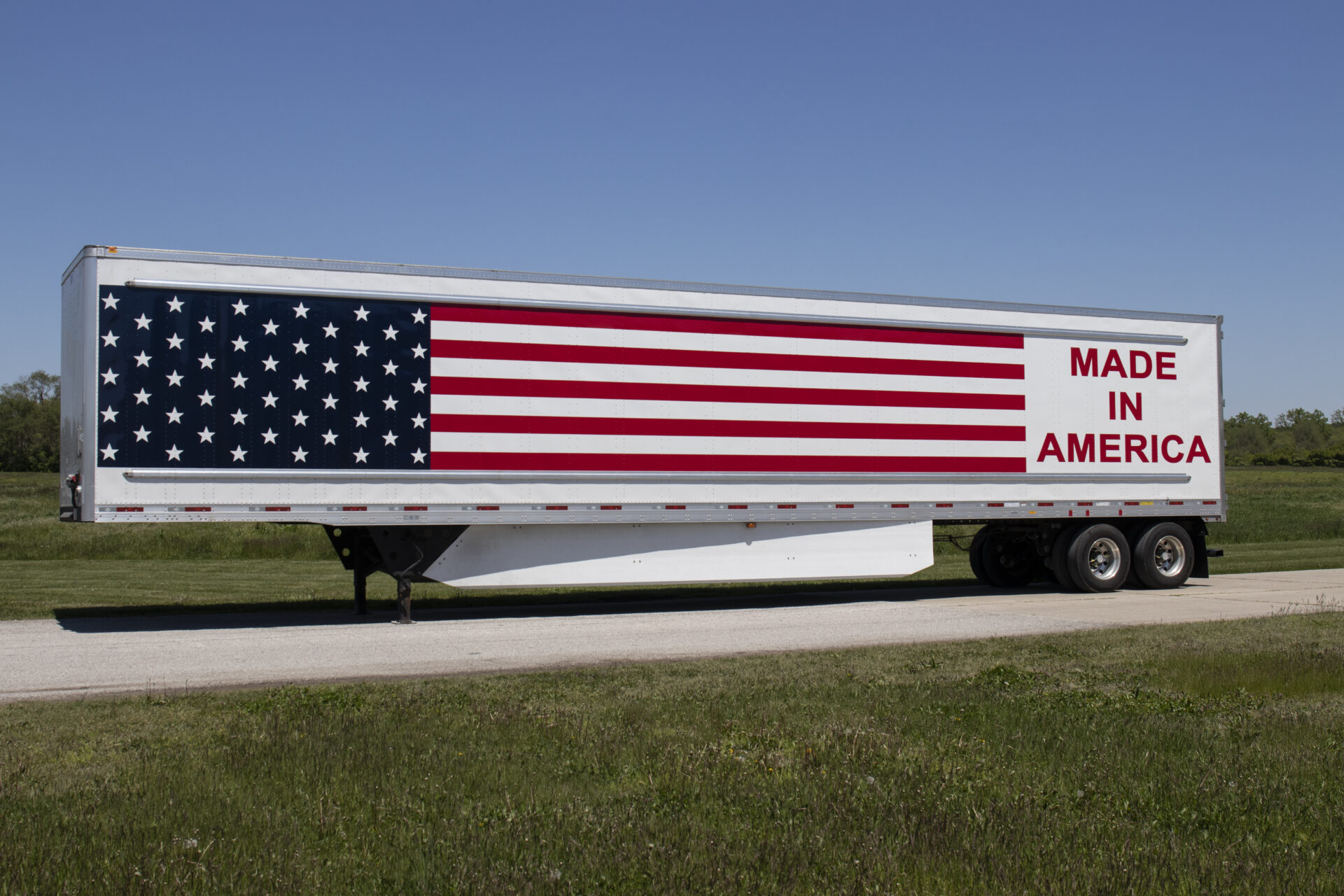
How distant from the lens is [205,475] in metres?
12.7

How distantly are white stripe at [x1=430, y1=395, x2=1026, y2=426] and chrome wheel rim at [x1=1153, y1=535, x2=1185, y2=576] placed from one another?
11.8 ft

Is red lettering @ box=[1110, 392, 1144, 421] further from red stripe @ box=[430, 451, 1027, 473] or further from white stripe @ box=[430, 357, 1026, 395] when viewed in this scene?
red stripe @ box=[430, 451, 1027, 473]

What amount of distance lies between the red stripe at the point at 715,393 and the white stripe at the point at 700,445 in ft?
1.67

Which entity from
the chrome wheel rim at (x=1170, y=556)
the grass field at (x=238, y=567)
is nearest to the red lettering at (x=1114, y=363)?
the chrome wheel rim at (x=1170, y=556)

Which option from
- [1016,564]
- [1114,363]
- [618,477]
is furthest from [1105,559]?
[618,477]

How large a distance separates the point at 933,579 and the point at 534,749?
16.7 meters

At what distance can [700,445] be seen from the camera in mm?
14945

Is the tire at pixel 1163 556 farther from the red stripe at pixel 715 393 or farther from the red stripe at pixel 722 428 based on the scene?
the red stripe at pixel 715 393

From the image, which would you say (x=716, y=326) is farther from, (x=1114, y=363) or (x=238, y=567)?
(x=238, y=567)

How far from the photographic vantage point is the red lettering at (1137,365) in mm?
17719

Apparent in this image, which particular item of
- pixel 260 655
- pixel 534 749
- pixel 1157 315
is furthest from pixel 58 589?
pixel 1157 315

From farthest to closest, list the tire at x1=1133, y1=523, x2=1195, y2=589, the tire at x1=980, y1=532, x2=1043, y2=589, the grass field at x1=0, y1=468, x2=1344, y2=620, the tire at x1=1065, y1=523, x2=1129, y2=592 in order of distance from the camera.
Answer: the tire at x1=980, y1=532, x2=1043, y2=589 → the tire at x1=1133, y1=523, x2=1195, y2=589 → the tire at x1=1065, y1=523, x2=1129, y2=592 → the grass field at x1=0, y1=468, x2=1344, y2=620

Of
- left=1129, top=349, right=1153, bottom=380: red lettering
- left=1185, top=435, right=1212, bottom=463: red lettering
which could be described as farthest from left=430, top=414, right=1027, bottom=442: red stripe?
left=1185, top=435, right=1212, bottom=463: red lettering

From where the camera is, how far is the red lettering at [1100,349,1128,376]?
17.6 meters
